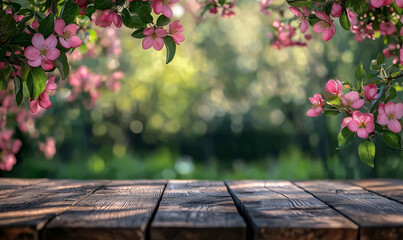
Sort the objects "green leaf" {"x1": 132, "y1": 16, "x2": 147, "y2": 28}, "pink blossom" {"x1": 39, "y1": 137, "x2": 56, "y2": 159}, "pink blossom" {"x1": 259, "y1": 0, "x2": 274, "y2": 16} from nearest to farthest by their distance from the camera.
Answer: "green leaf" {"x1": 132, "y1": 16, "x2": 147, "y2": 28}, "pink blossom" {"x1": 259, "y1": 0, "x2": 274, "y2": 16}, "pink blossom" {"x1": 39, "y1": 137, "x2": 56, "y2": 159}

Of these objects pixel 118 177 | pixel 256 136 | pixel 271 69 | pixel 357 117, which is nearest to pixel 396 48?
pixel 357 117

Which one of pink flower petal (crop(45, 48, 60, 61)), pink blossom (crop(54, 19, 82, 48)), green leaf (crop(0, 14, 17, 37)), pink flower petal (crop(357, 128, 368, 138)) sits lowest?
pink flower petal (crop(357, 128, 368, 138))

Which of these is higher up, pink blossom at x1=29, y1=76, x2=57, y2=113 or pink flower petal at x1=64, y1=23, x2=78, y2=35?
pink flower petal at x1=64, y1=23, x2=78, y2=35

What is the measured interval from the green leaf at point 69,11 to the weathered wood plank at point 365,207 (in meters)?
1.03

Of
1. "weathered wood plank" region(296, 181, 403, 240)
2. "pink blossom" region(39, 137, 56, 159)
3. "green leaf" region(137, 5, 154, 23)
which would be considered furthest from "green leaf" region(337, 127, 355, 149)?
"pink blossom" region(39, 137, 56, 159)

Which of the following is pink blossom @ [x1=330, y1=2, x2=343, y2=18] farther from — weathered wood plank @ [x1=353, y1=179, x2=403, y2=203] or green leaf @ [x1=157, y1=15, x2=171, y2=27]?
weathered wood plank @ [x1=353, y1=179, x2=403, y2=203]

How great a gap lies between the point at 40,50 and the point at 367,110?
3.48 ft

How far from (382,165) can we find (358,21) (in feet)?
6.12

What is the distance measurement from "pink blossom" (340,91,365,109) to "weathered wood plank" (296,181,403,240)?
333 millimetres

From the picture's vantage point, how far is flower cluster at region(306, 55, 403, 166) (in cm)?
141

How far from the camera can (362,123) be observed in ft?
4.73

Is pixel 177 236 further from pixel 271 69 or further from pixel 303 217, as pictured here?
pixel 271 69

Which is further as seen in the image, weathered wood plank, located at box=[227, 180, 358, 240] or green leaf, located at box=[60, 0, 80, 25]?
green leaf, located at box=[60, 0, 80, 25]

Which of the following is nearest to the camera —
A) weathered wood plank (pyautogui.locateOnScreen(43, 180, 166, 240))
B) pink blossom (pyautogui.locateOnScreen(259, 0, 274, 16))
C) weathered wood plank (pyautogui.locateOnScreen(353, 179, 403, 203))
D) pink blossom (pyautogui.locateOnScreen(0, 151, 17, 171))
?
weathered wood plank (pyautogui.locateOnScreen(43, 180, 166, 240))
